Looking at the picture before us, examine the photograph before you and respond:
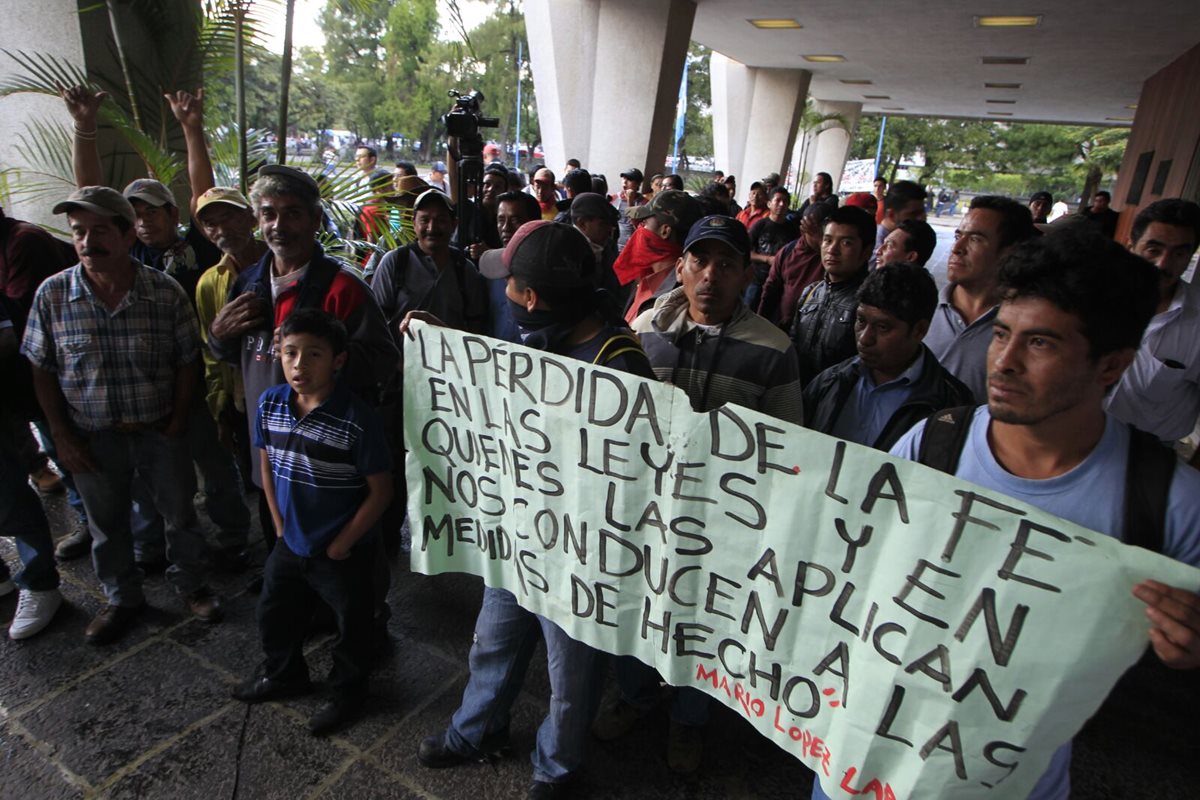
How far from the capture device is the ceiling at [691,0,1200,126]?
10422 mm

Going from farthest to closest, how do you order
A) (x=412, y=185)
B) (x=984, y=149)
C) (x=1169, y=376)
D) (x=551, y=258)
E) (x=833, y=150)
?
(x=984, y=149) < (x=833, y=150) < (x=412, y=185) < (x=1169, y=376) < (x=551, y=258)

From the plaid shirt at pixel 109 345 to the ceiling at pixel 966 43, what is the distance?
1137 cm

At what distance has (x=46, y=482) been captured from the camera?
4.09 meters

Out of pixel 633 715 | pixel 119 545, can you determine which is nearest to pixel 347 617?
pixel 633 715

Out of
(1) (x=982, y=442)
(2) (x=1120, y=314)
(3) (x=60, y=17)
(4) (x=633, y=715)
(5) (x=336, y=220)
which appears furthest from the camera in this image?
(5) (x=336, y=220)

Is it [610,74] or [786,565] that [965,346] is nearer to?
[786,565]

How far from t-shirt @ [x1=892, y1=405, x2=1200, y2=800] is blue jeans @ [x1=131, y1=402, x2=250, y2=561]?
3299 millimetres

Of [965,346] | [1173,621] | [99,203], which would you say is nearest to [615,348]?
[1173,621]

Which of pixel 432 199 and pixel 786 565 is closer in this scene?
pixel 786 565

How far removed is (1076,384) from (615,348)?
3.42ft

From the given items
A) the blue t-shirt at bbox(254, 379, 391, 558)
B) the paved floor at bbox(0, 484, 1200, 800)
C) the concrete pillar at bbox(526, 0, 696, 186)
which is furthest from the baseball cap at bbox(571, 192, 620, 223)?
the concrete pillar at bbox(526, 0, 696, 186)

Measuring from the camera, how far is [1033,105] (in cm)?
2225

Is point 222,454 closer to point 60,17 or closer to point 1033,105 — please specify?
point 60,17

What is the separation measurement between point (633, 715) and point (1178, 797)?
196cm
